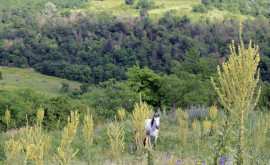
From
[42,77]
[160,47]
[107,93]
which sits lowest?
[42,77]

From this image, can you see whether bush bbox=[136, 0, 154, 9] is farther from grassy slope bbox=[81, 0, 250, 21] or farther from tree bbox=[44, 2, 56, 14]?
tree bbox=[44, 2, 56, 14]

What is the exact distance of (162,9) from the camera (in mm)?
106125

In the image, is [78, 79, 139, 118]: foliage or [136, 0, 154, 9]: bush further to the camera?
[136, 0, 154, 9]: bush

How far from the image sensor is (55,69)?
240 feet

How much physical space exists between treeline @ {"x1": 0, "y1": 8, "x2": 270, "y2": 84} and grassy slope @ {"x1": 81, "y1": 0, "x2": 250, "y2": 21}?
9.24 meters

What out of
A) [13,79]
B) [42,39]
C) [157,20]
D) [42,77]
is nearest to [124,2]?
[157,20]

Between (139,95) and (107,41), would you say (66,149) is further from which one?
(107,41)

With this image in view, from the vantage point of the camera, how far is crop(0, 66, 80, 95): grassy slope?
57.5m

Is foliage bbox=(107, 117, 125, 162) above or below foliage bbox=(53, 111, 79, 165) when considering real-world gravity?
below

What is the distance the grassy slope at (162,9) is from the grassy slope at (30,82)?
43.2m

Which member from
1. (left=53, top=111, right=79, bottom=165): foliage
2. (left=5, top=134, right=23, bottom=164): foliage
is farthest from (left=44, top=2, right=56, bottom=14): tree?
(left=53, top=111, right=79, bottom=165): foliage

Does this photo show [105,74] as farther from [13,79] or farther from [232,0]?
A: [232,0]

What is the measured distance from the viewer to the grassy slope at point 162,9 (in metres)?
91.1

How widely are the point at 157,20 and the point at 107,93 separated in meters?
70.1
